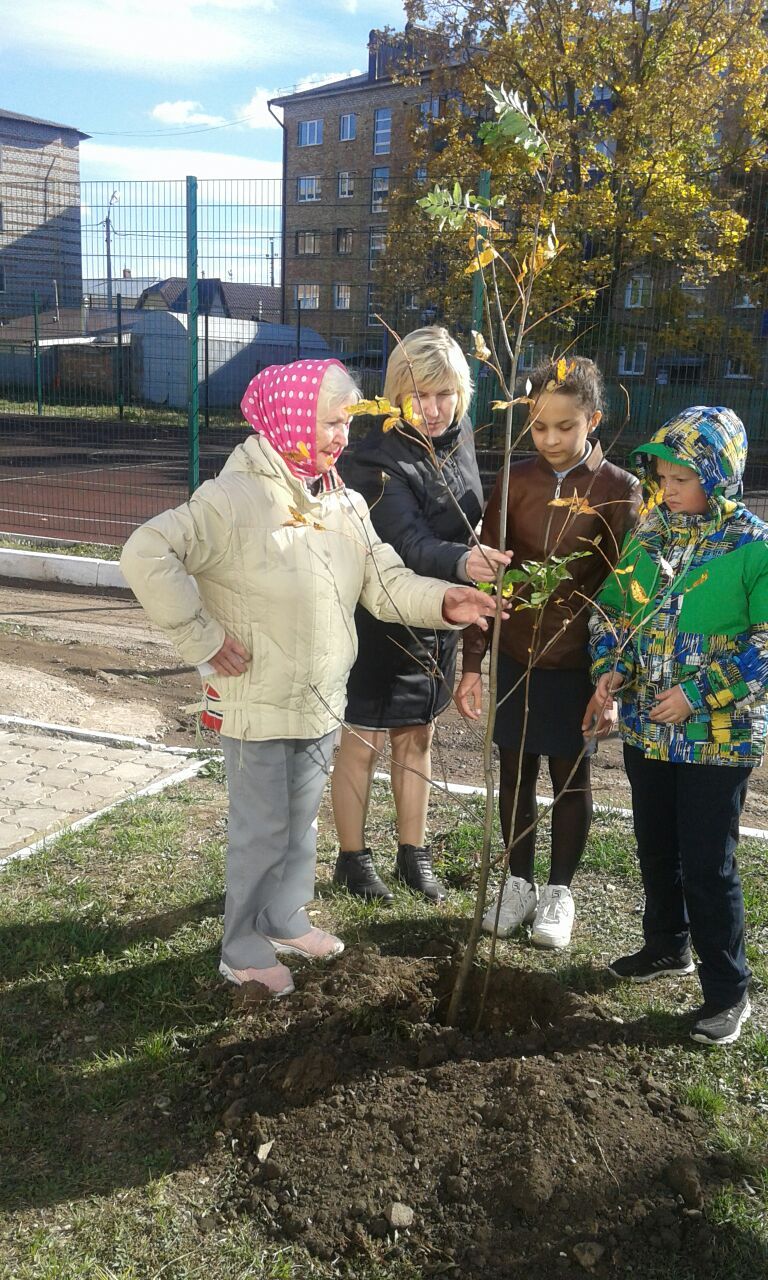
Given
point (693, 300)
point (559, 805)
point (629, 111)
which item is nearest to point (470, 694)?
point (559, 805)

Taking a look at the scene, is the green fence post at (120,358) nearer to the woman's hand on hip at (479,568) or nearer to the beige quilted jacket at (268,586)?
the beige quilted jacket at (268,586)

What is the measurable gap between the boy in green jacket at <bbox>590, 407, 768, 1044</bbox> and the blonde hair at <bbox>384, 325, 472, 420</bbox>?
665 millimetres

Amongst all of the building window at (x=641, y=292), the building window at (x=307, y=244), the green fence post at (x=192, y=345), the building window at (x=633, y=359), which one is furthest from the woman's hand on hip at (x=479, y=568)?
the building window at (x=641, y=292)

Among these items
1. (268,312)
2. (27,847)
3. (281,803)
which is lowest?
(27,847)

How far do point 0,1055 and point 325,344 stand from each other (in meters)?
7.44

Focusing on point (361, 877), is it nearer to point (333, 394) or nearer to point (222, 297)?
point (333, 394)

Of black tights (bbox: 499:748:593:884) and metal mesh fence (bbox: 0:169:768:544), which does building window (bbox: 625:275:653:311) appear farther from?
black tights (bbox: 499:748:593:884)

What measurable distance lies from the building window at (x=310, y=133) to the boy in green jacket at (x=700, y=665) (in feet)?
151

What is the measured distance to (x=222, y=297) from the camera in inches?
384

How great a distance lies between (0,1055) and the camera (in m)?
2.96

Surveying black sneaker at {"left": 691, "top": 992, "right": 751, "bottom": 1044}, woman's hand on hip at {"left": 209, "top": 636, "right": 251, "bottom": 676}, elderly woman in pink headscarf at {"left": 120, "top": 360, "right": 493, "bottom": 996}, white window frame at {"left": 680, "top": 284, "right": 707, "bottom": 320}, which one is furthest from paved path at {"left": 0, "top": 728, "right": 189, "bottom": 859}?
white window frame at {"left": 680, "top": 284, "right": 707, "bottom": 320}

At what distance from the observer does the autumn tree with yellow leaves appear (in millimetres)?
16219

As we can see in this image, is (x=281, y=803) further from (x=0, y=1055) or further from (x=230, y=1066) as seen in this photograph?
(x=0, y=1055)

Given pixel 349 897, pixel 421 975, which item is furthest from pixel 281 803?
pixel 349 897
